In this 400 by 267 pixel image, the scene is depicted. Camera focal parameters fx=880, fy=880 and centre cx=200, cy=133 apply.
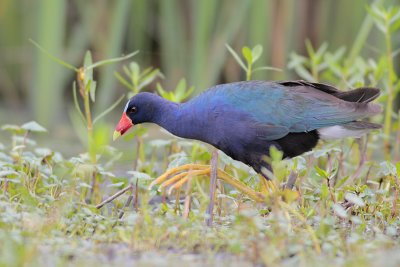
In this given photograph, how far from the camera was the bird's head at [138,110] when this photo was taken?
13.2ft

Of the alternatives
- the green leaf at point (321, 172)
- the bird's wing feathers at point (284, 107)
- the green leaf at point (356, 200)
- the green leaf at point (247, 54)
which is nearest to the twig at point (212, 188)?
the bird's wing feathers at point (284, 107)

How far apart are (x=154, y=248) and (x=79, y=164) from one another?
0.94 m

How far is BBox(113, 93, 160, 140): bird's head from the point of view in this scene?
4.02m

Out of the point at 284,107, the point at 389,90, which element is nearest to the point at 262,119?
the point at 284,107

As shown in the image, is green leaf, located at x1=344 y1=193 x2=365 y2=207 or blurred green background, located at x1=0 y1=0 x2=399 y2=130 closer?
green leaf, located at x1=344 y1=193 x2=365 y2=207

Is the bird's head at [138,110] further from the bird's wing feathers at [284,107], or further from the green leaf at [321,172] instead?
the green leaf at [321,172]

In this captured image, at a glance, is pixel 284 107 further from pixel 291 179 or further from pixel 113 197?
pixel 113 197

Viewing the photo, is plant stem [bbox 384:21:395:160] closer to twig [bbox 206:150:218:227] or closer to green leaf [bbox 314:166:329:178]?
green leaf [bbox 314:166:329:178]

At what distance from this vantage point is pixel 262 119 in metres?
3.77

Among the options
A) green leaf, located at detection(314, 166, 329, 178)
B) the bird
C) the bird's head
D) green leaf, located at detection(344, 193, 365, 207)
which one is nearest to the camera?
green leaf, located at detection(344, 193, 365, 207)

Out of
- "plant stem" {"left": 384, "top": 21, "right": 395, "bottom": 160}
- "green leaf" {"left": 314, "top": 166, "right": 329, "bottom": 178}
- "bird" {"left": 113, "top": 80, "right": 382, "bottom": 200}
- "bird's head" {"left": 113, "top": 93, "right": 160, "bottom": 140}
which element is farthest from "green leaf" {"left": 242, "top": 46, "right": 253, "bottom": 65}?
"plant stem" {"left": 384, "top": 21, "right": 395, "bottom": 160}

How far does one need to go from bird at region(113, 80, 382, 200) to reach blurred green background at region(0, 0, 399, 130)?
2.31 metres

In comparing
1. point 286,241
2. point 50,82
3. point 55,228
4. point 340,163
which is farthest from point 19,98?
point 286,241

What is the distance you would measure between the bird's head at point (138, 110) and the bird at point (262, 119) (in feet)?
0.25
